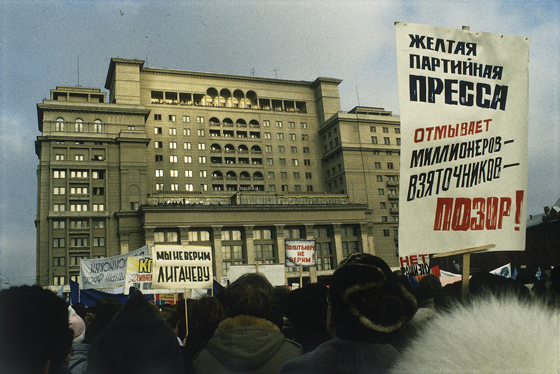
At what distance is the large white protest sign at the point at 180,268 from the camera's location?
11.2 m

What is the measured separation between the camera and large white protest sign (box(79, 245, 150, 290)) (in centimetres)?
1800

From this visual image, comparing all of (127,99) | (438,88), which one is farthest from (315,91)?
(438,88)

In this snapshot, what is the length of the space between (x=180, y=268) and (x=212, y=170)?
200 feet

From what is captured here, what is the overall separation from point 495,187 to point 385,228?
69071 mm

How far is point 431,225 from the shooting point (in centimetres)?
440

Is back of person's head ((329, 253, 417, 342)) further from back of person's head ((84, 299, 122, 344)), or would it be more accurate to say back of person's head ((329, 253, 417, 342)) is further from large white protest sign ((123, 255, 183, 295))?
large white protest sign ((123, 255, 183, 295))

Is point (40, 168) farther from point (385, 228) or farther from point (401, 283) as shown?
point (401, 283)

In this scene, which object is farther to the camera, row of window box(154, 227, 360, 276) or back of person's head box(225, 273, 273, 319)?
row of window box(154, 227, 360, 276)

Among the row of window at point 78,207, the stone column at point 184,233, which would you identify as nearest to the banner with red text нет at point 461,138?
the stone column at point 184,233

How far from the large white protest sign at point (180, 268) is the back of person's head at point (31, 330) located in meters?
9.14

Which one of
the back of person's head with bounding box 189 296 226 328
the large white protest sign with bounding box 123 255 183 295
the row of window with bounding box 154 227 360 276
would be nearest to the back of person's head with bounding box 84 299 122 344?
the back of person's head with bounding box 189 296 226 328

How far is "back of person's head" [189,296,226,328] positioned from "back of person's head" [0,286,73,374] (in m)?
2.83

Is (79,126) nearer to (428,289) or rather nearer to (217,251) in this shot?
(217,251)

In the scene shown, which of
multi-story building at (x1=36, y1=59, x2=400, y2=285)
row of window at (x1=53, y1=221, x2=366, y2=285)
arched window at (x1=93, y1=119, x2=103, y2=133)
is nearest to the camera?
row of window at (x1=53, y1=221, x2=366, y2=285)
